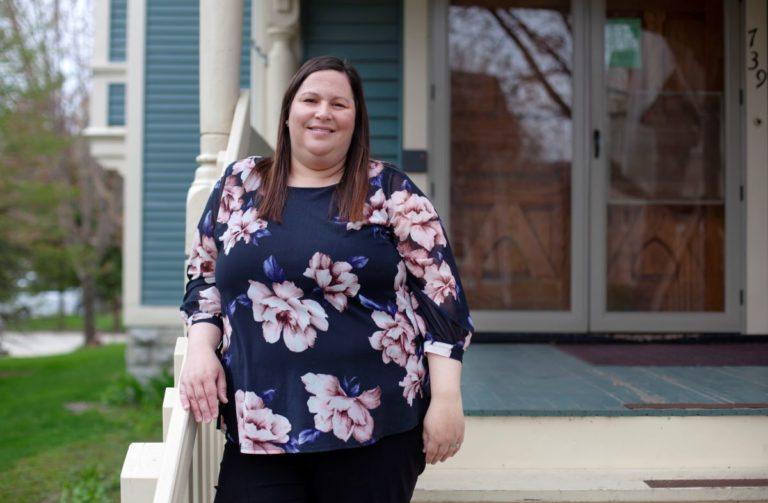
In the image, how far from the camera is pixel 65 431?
19.1ft

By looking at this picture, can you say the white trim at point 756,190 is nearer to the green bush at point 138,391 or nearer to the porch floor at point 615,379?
the porch floor at point 615,379

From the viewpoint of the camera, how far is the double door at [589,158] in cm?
409

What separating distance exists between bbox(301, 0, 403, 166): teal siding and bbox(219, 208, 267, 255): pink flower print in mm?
2866

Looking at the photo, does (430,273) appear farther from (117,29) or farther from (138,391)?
(117,29)

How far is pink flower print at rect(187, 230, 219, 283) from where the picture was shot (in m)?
1.68

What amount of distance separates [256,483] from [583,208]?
9.64ft

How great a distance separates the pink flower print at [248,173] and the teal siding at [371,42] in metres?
2.75

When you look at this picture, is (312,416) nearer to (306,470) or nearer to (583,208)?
(306,470)

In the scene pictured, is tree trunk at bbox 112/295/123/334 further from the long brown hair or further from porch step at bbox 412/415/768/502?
the long brown hair

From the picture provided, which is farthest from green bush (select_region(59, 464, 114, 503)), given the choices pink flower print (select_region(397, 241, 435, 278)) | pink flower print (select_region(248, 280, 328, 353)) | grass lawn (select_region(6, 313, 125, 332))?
grass lawn (select_region(6, 313, 125, 332))

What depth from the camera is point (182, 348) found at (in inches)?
79.4

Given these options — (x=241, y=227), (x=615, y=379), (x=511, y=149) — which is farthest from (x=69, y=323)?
(x=241, y=227)

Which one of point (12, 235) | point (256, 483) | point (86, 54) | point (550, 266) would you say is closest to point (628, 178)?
point (550, 266)

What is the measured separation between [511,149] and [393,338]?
2829 millimetres
